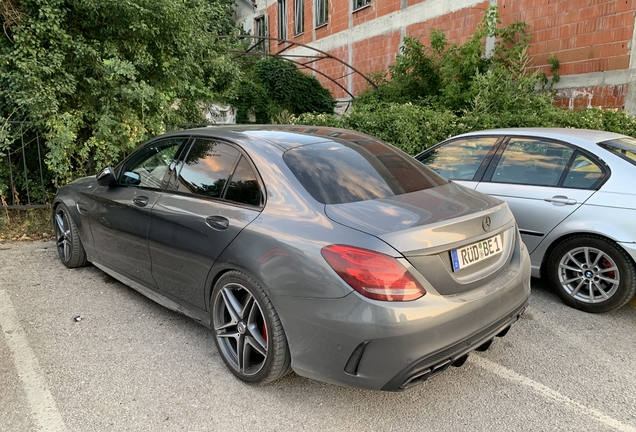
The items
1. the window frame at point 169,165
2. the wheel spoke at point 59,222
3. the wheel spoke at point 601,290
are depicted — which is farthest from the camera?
the wheel spoke at point 59,222

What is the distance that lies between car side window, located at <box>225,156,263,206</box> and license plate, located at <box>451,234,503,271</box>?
1180 mm

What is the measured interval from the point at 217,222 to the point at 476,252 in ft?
5.13

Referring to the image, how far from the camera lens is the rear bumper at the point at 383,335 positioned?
7.06 ft

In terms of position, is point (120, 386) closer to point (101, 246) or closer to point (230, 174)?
point (230, 174)

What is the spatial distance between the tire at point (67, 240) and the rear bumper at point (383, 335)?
319 centimetres

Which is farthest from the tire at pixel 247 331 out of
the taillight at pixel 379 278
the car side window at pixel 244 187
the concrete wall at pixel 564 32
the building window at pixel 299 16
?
the building window at pixel 299 16

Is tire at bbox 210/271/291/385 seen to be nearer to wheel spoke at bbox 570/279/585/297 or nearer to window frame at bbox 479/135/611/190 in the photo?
wheel spoke at bbox 570/279/585/297

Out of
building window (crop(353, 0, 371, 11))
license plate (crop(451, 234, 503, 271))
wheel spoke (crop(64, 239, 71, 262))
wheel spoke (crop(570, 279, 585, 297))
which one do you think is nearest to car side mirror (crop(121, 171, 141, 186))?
wheel spoke (crop(64, 239, 71, 262))

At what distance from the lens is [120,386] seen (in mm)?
2754

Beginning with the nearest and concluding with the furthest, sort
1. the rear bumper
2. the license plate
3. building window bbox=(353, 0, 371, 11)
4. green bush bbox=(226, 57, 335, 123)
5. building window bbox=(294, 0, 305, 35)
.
A: 1. the rear bumper
2. the license plate
3. building window bbox=(353, 0, 371, 11)
4. green bush bbox=(226, 57, 335, 123)
5. building window bbox=(294, 0, 305, 35)

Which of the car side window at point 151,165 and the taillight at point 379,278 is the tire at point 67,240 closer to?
the car side window at point 151,165

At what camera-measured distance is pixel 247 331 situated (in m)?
2.71

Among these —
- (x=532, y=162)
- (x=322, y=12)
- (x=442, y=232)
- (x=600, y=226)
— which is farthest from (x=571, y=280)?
(x=322, y=12)

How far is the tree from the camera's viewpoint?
544cm
